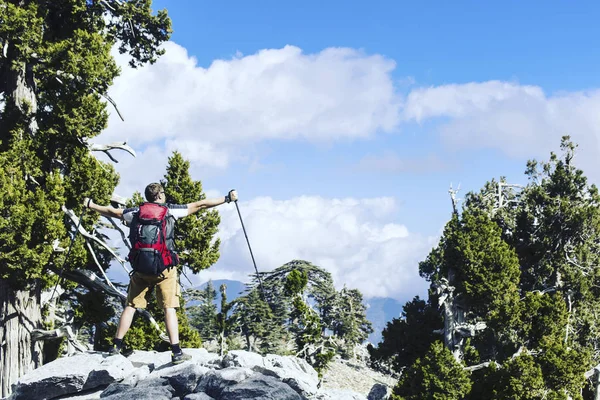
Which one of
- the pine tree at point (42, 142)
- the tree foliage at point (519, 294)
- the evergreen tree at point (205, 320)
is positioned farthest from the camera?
the evergreen tree at point (205, 320)

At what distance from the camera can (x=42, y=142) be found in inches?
661

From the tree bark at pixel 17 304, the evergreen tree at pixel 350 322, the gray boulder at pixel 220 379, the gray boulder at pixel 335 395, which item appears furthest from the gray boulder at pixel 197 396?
the evergreen tree at pixel 350 322

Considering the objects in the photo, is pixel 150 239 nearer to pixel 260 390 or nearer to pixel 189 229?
pixel 260 390

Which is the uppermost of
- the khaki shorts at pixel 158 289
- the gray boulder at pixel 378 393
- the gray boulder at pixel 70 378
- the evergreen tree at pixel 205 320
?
the evergreen tree at pixel 205 320

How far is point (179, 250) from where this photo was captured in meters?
22.4

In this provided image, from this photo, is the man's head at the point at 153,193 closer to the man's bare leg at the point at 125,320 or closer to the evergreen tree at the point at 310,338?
the man's bare leg at the point at 125,320

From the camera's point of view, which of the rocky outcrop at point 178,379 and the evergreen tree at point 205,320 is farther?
the evergreen tree at point 205,320

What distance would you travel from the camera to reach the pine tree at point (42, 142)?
15.4 meters

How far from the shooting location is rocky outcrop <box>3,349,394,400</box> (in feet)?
27.5

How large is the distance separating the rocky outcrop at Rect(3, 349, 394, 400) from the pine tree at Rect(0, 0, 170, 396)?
244 inches

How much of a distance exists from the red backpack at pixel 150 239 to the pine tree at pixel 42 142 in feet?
26.3

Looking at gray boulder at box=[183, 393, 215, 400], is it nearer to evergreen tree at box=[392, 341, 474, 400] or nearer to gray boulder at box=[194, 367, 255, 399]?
gray boulder at box=[194, 367, 255, 399]

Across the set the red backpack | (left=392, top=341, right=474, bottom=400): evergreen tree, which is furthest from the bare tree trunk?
(left=392, top=341, right=474, bottom=400): evergreen tree

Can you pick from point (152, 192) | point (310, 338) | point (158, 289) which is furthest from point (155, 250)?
point (310, 338)
